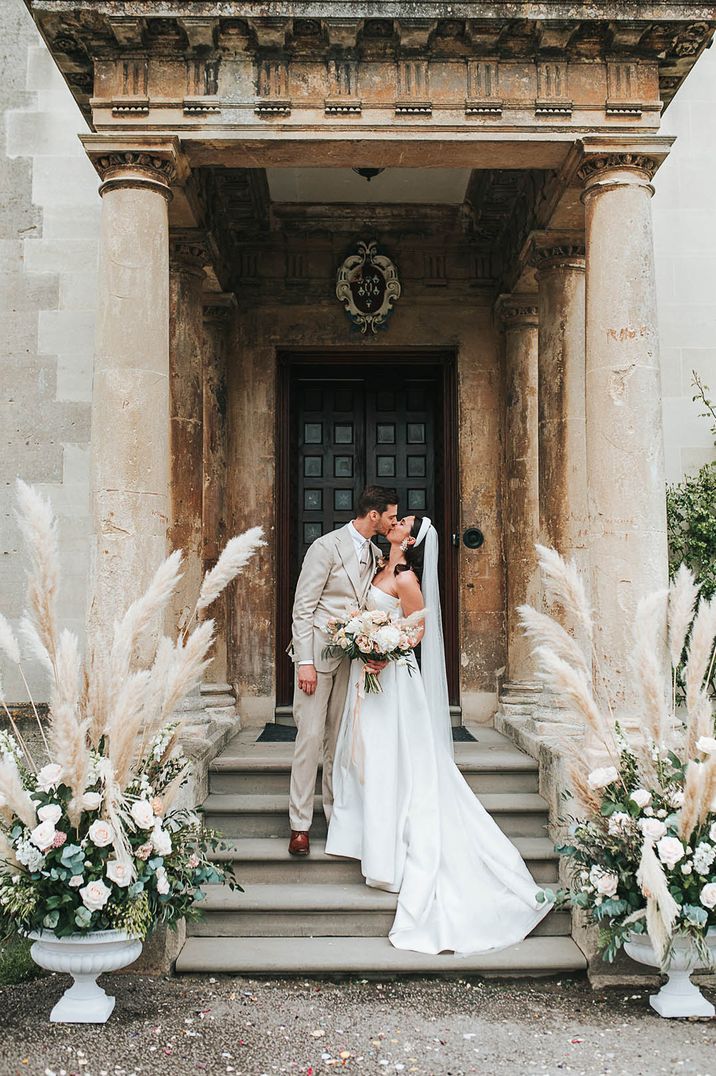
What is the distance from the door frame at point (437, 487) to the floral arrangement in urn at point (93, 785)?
13.6 feet

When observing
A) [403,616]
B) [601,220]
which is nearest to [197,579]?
[403,616]

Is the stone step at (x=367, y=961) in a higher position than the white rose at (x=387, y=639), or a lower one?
lower

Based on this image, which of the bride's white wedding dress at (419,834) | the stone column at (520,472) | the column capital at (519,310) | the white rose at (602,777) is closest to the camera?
the white rose at (602,777)

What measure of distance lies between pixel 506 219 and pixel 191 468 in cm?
343

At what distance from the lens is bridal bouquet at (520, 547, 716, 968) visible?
4.39 metres

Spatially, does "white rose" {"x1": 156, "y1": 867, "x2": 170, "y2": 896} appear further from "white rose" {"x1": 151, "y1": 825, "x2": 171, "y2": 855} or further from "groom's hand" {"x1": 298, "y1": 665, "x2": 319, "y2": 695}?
"groom's hand" {"x1": 298, "y1": 665, "x2": 319, "y2": 695}

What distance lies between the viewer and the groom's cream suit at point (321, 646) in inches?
234

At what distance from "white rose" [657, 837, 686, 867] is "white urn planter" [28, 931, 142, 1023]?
8.01 feet

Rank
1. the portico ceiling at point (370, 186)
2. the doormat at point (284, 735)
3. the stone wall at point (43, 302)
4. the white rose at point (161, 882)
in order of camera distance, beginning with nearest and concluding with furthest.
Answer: the white rose at point (161, 882), the doormat at point (284, 735), the portico ceiling at point (370, 186), the stone wall at point (43, 302)

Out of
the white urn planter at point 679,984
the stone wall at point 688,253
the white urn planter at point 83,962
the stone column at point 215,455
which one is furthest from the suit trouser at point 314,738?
the stone wall at point 688,253

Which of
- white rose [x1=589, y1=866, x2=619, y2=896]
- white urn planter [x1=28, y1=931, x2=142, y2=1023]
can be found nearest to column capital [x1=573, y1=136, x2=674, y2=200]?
white rose [x1=589, y1=866, x2=619, y2=896]

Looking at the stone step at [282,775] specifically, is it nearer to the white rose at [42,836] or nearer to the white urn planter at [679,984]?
the white urn planter at [679,984]

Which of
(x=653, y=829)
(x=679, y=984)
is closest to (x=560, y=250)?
(x=653, y=829)

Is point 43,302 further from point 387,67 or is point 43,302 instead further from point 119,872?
point 119,872
